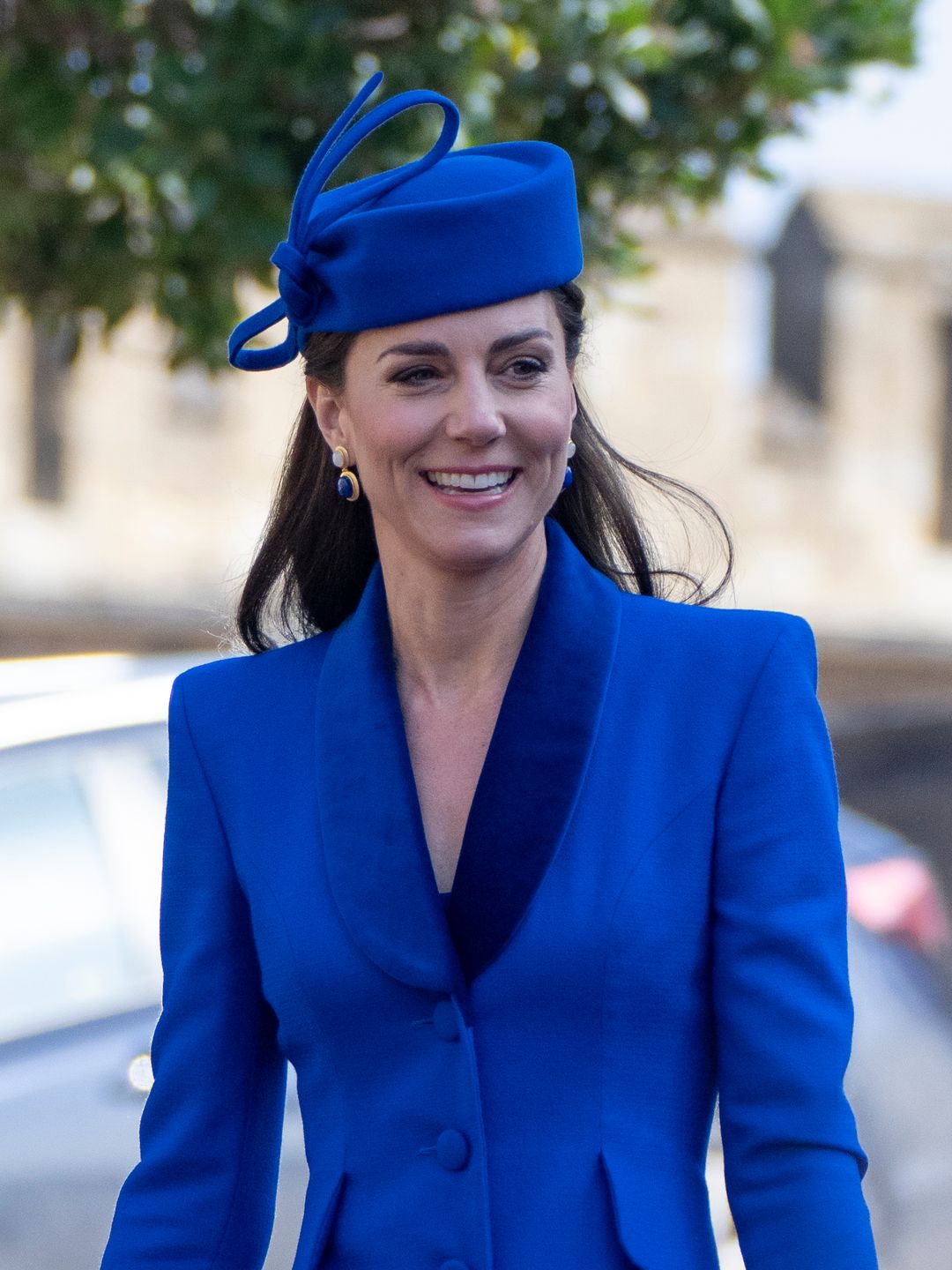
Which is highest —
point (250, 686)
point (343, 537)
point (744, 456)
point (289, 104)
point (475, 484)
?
point (289, 104)

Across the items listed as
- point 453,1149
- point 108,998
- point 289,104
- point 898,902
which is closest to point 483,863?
point 453,1149

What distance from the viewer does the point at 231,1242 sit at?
2008mm

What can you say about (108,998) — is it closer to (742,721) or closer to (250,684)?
(250,684)

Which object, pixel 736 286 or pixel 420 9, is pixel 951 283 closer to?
pixel 736 286

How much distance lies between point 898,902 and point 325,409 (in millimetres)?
2307

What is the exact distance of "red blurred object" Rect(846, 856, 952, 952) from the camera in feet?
13.1

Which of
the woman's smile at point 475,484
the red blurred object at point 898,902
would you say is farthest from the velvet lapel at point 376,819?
the red blurred object at point 898,902

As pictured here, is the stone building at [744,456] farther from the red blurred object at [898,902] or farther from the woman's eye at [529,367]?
the woman's eye at [529,367]

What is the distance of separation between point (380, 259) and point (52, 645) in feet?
41.1

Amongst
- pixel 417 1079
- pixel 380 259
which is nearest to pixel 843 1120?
pixel 417 1079

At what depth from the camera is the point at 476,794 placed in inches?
74.4

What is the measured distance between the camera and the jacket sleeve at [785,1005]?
5.59ft

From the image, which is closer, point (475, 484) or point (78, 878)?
point (475, 484)

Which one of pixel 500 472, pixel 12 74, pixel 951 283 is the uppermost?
pixel 12 74
